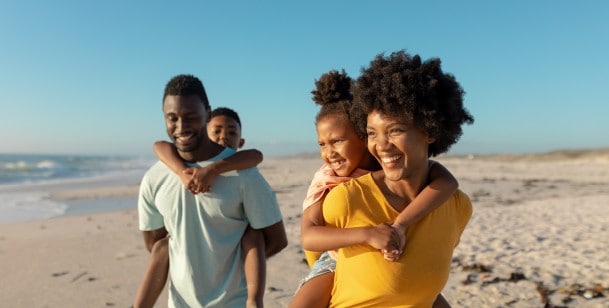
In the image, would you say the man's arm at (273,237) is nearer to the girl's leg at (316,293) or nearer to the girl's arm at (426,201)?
the girl's leg at (316,293)

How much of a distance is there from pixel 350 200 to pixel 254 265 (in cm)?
116

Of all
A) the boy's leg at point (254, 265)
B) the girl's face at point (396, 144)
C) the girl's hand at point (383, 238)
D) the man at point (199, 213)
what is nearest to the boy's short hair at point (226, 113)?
the man at point (199, 213)

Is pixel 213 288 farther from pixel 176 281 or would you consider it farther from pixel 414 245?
pixel 414 245

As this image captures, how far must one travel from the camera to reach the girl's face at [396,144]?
75.9 inches

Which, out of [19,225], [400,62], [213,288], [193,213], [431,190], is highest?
[400,62]

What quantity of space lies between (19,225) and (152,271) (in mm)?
9913

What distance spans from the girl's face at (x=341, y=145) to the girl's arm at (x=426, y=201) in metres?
0.37

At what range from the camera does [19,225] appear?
11.1 metres

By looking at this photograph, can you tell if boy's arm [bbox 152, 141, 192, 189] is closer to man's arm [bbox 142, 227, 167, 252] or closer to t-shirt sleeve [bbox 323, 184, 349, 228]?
man's arm [bbox 142, 227, 167, 252]

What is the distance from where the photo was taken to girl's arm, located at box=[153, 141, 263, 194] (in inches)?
107

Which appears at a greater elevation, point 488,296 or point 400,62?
point 400,62

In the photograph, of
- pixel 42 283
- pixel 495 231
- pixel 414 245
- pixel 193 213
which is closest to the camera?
pixel 414 245

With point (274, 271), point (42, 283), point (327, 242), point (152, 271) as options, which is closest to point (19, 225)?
point (42, 283)

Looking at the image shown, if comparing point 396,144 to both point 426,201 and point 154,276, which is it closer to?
point 426,201
